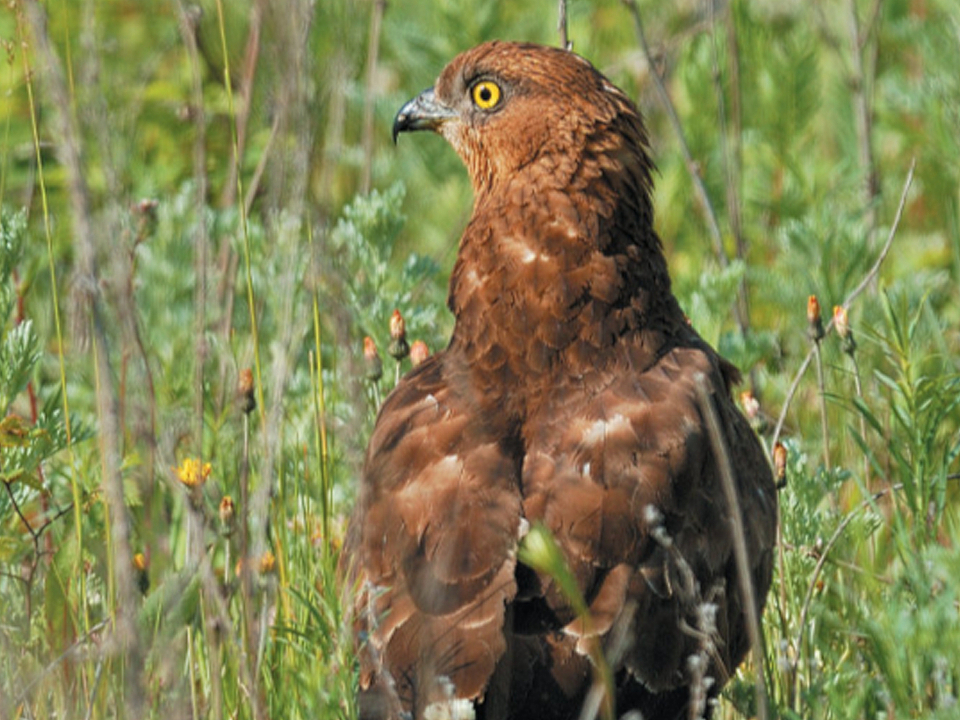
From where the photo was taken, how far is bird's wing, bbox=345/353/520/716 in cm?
316

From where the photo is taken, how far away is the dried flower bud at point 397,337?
4125 mm

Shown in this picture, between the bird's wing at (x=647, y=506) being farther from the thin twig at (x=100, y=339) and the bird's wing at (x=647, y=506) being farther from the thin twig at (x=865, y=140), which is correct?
the thin twig at (x=865, y=140)

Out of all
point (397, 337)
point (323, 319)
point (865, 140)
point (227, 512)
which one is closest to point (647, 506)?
point (227, 512)

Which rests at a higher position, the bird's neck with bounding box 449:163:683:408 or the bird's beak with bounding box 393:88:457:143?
the bird's beak with bounding box 393:88:457:143

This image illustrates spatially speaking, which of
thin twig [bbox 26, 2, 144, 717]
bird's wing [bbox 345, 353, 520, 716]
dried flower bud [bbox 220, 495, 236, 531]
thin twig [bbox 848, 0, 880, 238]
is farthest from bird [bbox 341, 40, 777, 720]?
thin twig [bbox 848, 0, 880, 238]

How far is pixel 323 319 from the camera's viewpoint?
505 centimetres

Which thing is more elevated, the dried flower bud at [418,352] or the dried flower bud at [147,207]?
the dried flower bud at [147,207]

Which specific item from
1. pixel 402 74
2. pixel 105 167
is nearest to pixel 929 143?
pixel 402 74

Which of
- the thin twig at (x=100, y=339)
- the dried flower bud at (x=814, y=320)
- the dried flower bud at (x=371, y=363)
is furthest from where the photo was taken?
the dried flower bud at (x=371, y=363)

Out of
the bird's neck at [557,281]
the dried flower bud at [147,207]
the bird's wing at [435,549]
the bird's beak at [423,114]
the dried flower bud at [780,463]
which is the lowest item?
the dried flower bud at [780,463]

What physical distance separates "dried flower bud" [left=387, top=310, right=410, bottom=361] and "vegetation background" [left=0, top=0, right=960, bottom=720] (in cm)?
12

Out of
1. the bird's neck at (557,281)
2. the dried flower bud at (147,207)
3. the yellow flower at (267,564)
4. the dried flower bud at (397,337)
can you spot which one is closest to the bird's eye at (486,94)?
the bird's neck at (557,281)

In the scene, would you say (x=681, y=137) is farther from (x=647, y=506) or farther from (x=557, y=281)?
(x=647, y=506)

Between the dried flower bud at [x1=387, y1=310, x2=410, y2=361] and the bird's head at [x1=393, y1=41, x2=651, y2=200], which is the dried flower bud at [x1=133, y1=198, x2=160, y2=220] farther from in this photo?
the bird's head at [x1=393, y1=41, x2=651, y2=200]
